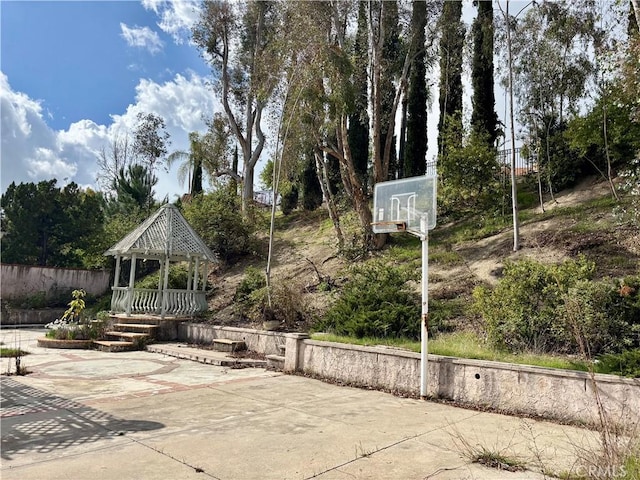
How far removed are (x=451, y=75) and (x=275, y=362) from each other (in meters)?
17.1

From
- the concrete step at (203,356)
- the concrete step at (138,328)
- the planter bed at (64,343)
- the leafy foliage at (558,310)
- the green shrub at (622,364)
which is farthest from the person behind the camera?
the concrete step at (138,328)

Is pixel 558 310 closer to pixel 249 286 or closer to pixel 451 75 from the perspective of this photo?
pixel 249 286

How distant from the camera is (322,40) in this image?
14406 mm

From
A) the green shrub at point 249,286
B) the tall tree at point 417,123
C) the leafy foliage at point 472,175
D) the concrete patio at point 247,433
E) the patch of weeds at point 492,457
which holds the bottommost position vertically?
the concrete patio at point 247,433

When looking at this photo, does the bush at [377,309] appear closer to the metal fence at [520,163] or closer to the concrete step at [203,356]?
the concrete step at [203,356]

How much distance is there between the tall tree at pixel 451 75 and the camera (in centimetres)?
1734

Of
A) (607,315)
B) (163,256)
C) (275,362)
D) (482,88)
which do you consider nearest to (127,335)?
(163,256)

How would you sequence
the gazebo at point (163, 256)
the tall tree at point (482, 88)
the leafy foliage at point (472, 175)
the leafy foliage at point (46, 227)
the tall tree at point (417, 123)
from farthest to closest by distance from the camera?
the tall tree at point (417, 123)
the leafy foliage at point (46, 227)
the tall tree at point (482, 88)
the leafy foliage at point (472, 175)
the gazebo at point (163, 256)

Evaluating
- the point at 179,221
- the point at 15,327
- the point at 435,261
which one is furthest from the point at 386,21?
the point at 15,327

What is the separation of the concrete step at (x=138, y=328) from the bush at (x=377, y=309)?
572 cm

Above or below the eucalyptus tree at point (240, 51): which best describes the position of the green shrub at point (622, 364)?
below

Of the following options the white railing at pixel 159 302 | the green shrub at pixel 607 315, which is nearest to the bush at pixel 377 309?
the green shrub at pixel 607 315

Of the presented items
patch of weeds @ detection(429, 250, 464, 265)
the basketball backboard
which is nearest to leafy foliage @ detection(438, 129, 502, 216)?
patch of weeds @ detection(429, 250, 464, 265)

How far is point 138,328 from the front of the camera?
12.8 m
